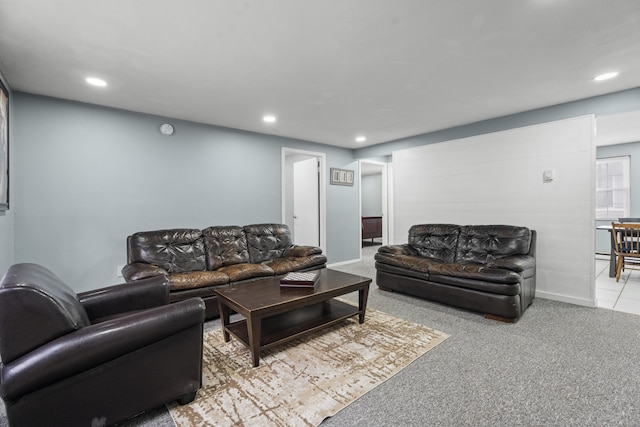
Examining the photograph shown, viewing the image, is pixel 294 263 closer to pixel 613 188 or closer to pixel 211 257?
pixel 211 257

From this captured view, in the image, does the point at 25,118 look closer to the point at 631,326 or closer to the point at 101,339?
the point at 101,339

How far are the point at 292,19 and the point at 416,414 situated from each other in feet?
8.19

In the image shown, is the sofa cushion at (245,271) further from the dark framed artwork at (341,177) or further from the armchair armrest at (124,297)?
the dark framed artwork at (341,177)

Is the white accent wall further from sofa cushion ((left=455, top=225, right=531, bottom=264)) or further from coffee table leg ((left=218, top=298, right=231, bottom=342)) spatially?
coffee table leg ((left=218, top=298, right=231, bottom=342))

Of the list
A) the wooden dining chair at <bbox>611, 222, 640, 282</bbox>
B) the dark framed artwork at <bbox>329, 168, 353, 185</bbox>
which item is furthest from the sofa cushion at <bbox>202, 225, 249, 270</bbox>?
the wooden dining chair at <bbox>611, 222, 640, 282</bbox>

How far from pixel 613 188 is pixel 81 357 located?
889 centimetres

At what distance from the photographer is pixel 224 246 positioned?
374cm

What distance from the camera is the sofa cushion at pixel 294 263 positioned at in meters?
3.47

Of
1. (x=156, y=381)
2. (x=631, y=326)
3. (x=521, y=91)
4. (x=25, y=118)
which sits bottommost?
(x=631, y=326)

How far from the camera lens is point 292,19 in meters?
1.88

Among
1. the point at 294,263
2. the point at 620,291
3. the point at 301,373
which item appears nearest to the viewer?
the point at 301,373

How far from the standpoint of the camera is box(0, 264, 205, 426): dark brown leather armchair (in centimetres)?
127

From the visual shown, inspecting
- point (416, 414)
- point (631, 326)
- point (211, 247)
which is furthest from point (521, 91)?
point (211, 247)

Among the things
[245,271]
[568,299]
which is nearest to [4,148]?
[245,271]
